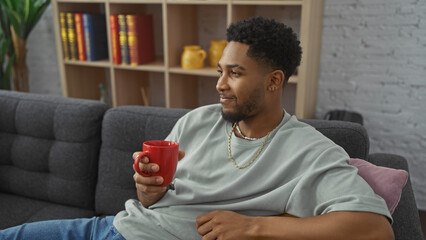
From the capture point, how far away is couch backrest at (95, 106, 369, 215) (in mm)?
1544

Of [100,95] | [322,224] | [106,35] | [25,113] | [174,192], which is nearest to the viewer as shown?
[322,224]

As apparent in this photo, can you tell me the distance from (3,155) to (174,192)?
3.41 feet

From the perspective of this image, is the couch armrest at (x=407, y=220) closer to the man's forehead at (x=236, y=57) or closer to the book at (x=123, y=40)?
the man's forehead at (x=236, y=57)

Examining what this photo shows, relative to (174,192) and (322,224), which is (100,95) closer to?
(174,192)

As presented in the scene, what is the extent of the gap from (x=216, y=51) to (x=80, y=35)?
3.24 feet

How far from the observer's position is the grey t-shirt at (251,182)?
986mm

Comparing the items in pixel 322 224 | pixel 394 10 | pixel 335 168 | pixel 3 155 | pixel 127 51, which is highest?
pixel 394 10

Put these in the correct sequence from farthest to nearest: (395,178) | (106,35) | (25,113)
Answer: (106,35), (25,113), (395,178)

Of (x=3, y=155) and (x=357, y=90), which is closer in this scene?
(x=3, y=155)

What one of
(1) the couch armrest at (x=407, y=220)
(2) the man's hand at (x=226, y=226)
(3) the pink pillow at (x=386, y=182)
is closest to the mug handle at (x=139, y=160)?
(2) the man's hand at (x=226, y=226)

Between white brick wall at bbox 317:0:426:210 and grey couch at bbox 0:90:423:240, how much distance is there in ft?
3.11

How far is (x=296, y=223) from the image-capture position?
0.97m

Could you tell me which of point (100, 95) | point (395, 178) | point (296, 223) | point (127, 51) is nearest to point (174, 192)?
point (296, 223)

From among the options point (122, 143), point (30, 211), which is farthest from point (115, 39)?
point (30, 211)
